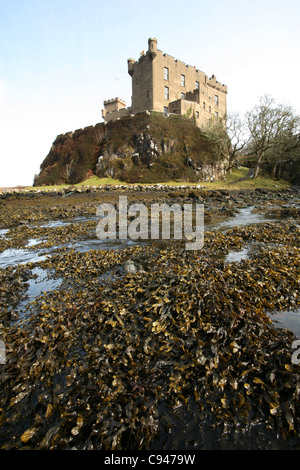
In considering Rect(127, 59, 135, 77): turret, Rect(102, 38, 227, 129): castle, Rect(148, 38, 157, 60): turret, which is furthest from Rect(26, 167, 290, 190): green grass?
Rect(127, 59, 135, 77): turret

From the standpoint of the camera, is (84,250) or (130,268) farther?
(84,250)

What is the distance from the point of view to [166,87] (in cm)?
4322

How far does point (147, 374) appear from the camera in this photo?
9.50 feet

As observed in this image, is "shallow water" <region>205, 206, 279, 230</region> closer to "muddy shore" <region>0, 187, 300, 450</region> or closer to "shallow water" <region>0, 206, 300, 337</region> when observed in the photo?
"shallow water" <region>0, 206, 300, 337</region>

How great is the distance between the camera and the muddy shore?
90.2 inches

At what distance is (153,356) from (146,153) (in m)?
38.2

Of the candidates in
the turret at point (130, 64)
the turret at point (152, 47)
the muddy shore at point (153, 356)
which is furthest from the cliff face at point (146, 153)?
the muddy shore at point (153, 356)

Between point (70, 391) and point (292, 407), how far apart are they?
247 centimetres

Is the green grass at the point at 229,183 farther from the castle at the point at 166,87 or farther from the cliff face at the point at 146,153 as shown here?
the castle at the point at 166,87

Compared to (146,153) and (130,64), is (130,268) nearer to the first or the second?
(146,153)

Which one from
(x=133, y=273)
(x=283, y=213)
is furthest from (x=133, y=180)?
(x=133, y=273)

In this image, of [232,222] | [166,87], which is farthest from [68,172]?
[232,222]

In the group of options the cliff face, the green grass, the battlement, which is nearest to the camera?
the green grass

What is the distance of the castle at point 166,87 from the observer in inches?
1620
